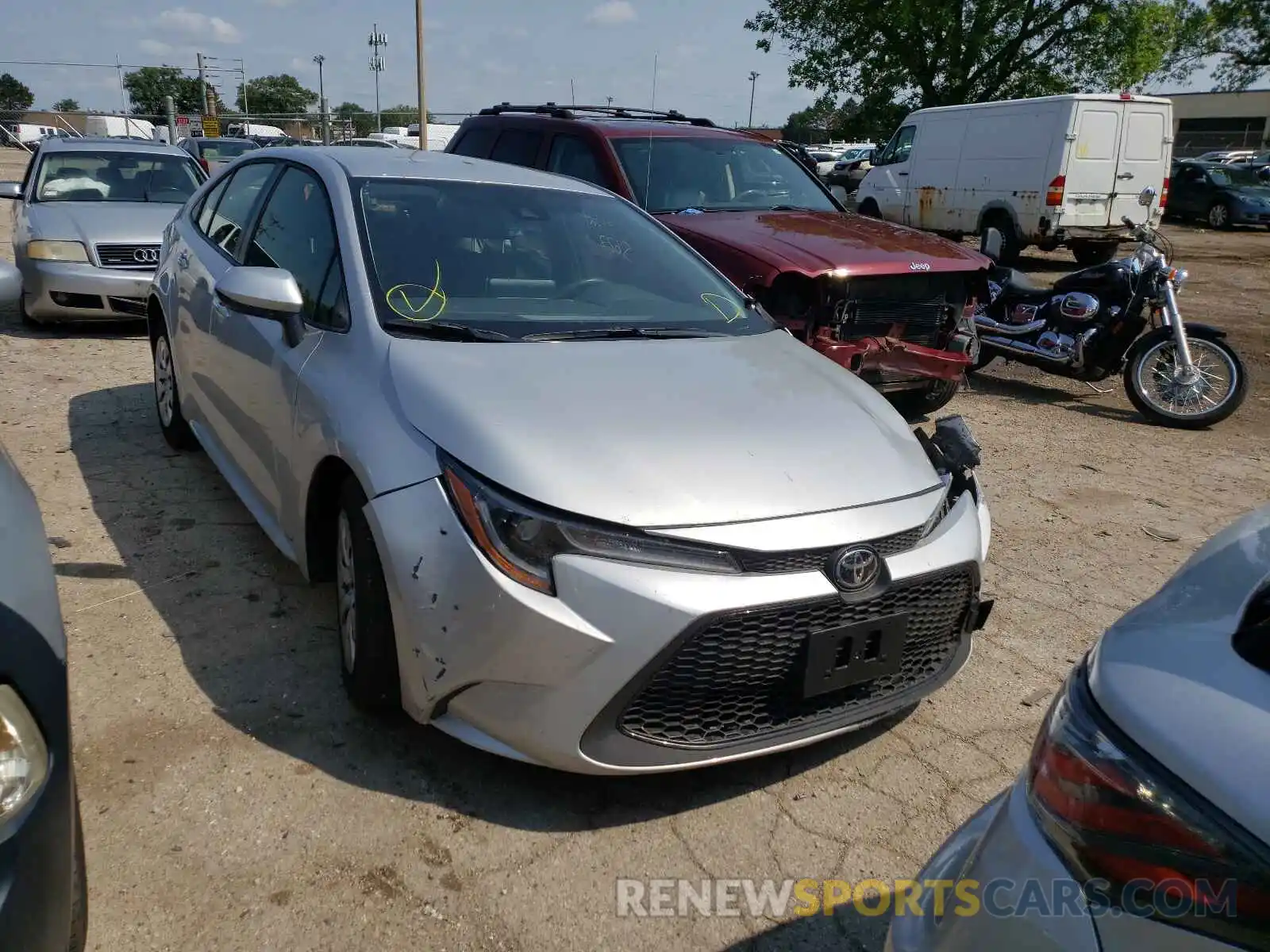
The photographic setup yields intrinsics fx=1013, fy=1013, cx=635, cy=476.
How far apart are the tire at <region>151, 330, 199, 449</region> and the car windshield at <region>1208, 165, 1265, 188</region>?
77.4 ft

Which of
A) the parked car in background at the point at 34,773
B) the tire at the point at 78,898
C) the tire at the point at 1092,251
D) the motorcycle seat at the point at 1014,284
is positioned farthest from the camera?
the tire at the point at 1092,251

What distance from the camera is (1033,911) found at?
1214 millimetres

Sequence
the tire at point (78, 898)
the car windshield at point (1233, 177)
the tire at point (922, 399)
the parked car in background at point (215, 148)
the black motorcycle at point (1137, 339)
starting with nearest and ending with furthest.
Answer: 1. the tire at point (78, 898)
2. the tire at point (922, 399)
3. the black motorcycle at point (1137, 339)
4. the parked car in background at point (215, 148)
5. the car windshield at point (1233, 177)

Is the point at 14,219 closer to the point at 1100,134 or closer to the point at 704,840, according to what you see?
the point at 704,840

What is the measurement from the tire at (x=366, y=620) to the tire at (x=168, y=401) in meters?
2.39

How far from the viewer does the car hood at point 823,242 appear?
5.50 m

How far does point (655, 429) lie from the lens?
2670 mm

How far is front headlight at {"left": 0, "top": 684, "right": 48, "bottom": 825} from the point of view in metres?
1.55

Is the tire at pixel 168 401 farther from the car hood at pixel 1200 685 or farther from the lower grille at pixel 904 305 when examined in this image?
the car hood at pixel 1200 685

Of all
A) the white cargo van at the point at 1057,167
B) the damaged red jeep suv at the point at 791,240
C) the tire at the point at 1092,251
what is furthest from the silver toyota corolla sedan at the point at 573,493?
the tire at the point at 1092,251

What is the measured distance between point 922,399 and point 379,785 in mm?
4799

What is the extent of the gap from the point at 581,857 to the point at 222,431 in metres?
2.49

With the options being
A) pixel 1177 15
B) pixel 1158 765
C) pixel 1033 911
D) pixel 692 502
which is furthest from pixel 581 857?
pixel 1177 15

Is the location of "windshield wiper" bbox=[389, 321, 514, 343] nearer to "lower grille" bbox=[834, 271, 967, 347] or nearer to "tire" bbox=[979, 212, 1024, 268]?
"lower grille" bbox=[834, 271, 967, 347]
